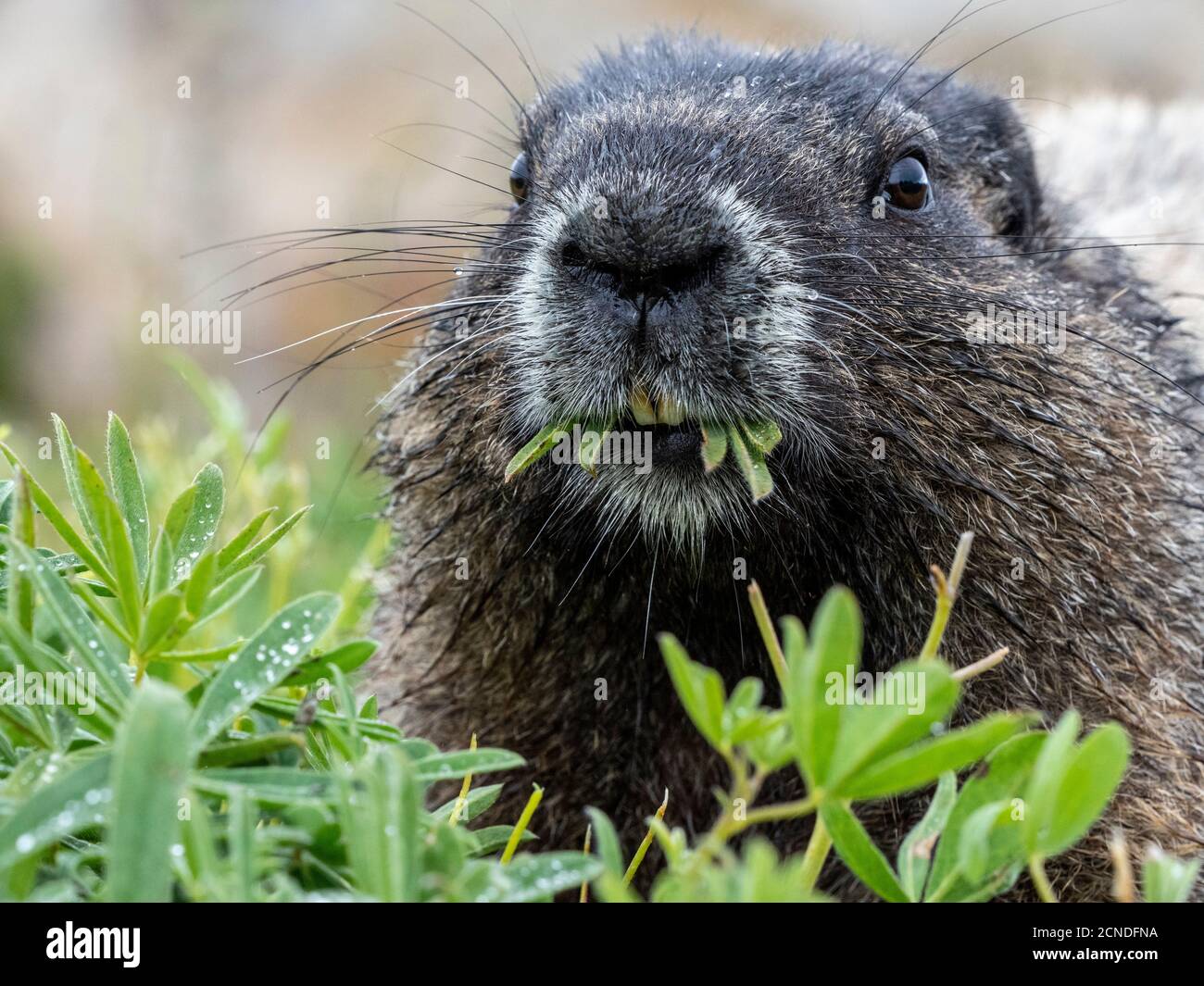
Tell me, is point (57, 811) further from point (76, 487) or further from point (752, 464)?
point (752, 464)

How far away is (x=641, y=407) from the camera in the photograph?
10.3 feet

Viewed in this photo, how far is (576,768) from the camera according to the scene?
13.1ft

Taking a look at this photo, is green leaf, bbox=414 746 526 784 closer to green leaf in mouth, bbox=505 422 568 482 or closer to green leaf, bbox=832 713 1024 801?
green leaf, bbox=832 713 1024 801

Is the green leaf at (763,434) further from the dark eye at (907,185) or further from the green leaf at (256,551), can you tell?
the dark eye at (907,185)

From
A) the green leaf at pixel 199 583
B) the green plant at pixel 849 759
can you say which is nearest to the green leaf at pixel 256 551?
the green leaf at pixel 199 583

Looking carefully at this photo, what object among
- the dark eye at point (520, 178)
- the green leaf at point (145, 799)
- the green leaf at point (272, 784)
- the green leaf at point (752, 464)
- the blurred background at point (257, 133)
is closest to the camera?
the green leaf at point (145, 799)

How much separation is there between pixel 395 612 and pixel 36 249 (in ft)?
34.1

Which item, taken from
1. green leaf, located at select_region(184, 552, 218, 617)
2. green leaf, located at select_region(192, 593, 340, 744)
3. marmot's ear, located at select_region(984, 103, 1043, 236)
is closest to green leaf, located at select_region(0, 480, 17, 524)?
green leaf, located at select_region(184, 552, 218, 617)

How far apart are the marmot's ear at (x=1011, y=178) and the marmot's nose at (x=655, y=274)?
2037 millimetres

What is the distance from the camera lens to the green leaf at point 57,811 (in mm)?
1584

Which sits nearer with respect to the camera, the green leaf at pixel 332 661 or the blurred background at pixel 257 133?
the green leaf at pixel 332 661

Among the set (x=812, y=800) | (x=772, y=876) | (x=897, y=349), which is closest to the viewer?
(x=772, y=876)

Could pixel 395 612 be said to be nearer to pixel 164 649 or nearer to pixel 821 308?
pixel 821 308
